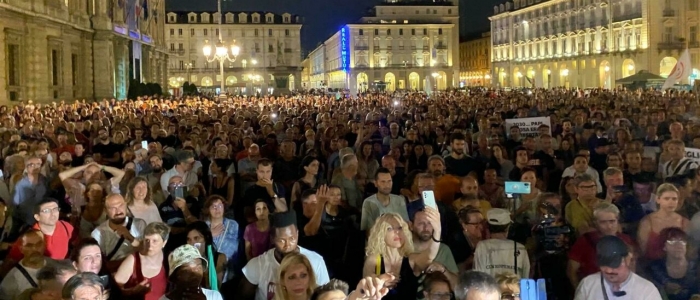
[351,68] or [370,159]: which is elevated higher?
[351,68]

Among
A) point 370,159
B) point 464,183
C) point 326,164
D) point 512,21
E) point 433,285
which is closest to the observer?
point 433,285

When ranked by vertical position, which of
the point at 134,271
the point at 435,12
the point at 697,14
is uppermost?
the point at 435,12

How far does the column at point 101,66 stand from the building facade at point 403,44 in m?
87.9

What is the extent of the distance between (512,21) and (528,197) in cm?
11800

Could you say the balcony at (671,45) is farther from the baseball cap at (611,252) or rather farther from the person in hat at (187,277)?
the person in hat at (187,277)

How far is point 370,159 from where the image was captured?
1240cm

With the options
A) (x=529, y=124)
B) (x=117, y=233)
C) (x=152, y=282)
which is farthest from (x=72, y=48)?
(x=152, y=282)

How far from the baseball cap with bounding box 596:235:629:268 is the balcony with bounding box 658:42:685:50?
80.1 m

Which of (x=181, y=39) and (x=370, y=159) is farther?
(x=181, y=39)

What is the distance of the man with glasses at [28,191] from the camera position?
9500 mm

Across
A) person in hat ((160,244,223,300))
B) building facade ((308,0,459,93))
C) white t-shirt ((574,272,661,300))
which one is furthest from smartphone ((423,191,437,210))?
building facade ((308,0,459,93))

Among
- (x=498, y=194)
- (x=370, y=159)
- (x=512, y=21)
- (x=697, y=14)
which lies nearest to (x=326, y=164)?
(x=370, y=159)

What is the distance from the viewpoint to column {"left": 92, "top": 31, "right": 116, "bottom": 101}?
4850 centimetres

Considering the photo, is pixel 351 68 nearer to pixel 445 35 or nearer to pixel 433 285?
pixel 445 35
